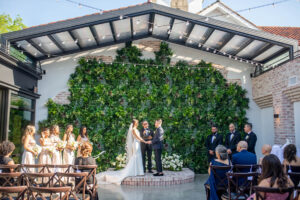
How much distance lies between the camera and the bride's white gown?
741 cm

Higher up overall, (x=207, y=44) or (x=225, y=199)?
(x=207, y=44)

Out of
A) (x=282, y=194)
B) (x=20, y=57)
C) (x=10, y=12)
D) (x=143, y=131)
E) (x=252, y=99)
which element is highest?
(x=10, y=12)

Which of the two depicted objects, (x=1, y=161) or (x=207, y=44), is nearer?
(x=1, y=161)

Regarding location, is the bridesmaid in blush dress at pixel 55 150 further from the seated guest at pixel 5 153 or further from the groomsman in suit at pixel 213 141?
the groomsman in suit at pixel 213 141

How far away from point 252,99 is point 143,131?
4395 mm

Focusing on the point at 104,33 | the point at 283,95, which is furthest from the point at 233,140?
the point at 104,33

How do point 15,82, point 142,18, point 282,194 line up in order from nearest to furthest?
point 282,194, point 15,82, point 142,18

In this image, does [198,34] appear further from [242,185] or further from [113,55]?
[242,185]

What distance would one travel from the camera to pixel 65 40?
8602 mm

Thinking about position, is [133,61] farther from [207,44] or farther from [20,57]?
[20,57]

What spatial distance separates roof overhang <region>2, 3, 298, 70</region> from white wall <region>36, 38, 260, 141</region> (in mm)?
266

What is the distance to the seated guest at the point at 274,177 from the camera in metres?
2.76

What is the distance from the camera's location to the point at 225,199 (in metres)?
4.21

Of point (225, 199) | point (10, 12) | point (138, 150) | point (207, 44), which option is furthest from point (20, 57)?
point (10, 12)
